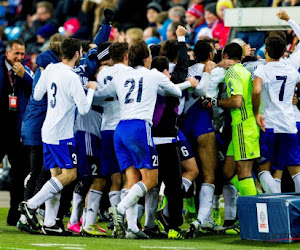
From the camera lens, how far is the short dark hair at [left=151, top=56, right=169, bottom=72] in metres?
10.1

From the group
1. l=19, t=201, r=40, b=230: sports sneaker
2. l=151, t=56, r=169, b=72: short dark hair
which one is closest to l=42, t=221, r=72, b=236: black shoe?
l=19, t=201, r=40, b=230: sports sneaker

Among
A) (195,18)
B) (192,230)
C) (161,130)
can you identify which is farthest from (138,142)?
(195,18)

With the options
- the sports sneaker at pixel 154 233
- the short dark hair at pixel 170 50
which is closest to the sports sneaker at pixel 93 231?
the sports sneaker at pixel 154 233

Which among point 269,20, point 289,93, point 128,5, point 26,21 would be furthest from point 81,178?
point 26,21

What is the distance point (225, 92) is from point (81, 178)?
2009 mm

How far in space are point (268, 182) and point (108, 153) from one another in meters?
1.91

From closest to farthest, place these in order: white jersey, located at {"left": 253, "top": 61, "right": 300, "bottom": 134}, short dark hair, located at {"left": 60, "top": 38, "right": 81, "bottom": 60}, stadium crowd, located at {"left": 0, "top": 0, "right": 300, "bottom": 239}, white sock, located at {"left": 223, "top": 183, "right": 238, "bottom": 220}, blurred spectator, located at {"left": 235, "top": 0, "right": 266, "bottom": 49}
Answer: stadium crowd, located at {"left": 0, "top": 0, "right": 300, "bottom": 239} → short dark hair, located at {"left": 60, "top": 38, "right": 81, "bottom": 60} → white jersey, located at {"left": 253, "top": 61, "right": 300, "bottom": 134} → white sock, located at {"left": 223, "top": 183, "right": 238, "bottom": 220} → blurred spectator, located at {"left": 235, "top": 0, "right": 266, "bottom": 49}

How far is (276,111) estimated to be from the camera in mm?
10344

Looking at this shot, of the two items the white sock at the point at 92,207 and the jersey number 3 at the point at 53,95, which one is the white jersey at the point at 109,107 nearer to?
the jersey number 3 at the point at 53,95

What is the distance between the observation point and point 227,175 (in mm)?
10672

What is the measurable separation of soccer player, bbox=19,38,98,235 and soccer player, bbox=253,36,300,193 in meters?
2.00

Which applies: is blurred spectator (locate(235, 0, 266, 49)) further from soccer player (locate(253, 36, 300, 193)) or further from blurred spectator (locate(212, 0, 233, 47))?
soccer player (locate(253, 36, 300, 193))

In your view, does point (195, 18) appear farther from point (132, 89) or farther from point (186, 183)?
point (132, 89)

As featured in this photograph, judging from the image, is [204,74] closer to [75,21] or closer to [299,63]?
[299,63]
